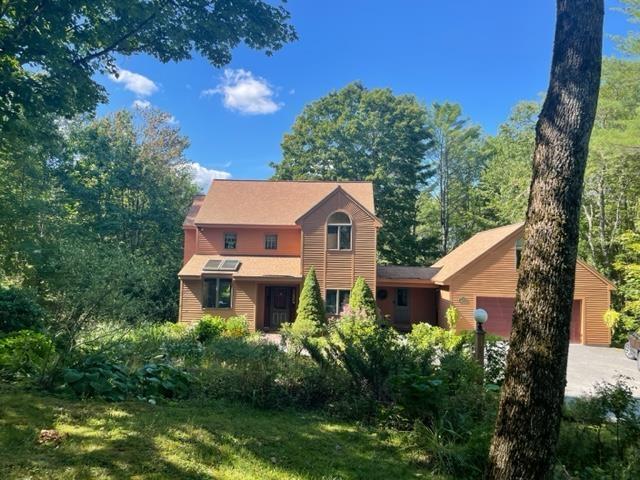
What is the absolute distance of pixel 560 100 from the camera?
10.6 ft

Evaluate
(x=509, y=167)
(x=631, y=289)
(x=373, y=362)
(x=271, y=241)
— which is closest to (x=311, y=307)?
(x=271, y=241)

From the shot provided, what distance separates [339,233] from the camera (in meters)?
18.5

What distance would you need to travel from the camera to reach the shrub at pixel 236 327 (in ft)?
48.9

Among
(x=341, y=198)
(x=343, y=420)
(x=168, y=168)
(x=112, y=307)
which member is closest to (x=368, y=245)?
(x=341, y=198)

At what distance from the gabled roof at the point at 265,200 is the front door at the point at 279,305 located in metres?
3.60

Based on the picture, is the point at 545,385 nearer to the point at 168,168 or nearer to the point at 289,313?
the point at 289,313

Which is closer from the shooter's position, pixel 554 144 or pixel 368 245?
pixel 554 144

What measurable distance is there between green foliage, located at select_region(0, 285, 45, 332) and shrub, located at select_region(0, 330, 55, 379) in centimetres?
278

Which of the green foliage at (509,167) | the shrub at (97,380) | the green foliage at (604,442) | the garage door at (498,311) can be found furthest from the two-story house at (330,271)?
the green foliage at (604,442)

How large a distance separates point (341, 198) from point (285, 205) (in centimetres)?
415

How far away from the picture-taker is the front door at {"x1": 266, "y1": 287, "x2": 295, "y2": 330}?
→ 1942 cm

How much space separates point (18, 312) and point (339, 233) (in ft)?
42.4

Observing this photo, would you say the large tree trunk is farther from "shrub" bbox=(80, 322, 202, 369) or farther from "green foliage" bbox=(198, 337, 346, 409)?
"shrub" bbox=(80, 322, 202, 369)

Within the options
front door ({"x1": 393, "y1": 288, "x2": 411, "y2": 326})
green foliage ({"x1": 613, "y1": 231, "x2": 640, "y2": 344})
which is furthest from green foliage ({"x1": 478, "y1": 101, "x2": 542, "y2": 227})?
front door ({"x1": 393, "y1": 288, "x2": 411, "y2": 326})
